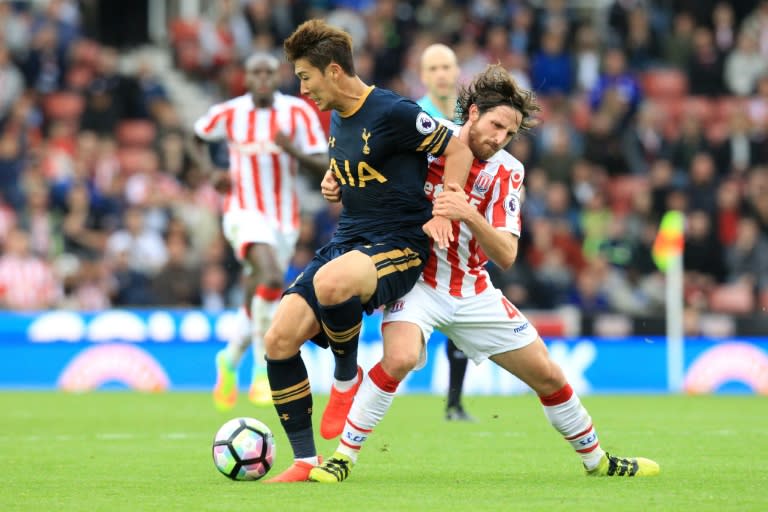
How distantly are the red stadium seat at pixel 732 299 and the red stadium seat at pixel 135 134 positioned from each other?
7.65m

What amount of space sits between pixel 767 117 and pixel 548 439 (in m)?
11.9

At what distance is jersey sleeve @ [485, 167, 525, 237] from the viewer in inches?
264

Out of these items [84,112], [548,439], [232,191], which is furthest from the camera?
[84,112]

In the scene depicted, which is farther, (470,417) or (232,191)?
(232,191)

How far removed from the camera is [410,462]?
7.63 metres

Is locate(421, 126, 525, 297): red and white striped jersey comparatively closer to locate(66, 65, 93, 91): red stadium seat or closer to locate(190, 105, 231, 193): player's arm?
locate(190, 105, 231, 193): player's arm

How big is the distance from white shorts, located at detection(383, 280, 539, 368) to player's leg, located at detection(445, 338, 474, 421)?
9.34 feet

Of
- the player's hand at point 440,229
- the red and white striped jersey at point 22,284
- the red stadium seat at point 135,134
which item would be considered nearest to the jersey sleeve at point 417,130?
the player's hand at point 440,229

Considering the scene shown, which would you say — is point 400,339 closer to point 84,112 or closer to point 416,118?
point 416,118

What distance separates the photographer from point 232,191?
472 inches

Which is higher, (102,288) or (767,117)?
(767,117)

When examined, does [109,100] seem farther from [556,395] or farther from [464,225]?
[556,395]

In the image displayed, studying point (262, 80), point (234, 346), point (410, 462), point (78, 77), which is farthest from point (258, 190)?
point (78, 77)

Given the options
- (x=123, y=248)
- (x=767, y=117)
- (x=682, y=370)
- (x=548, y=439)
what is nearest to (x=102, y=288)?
(x=123, y=248)
